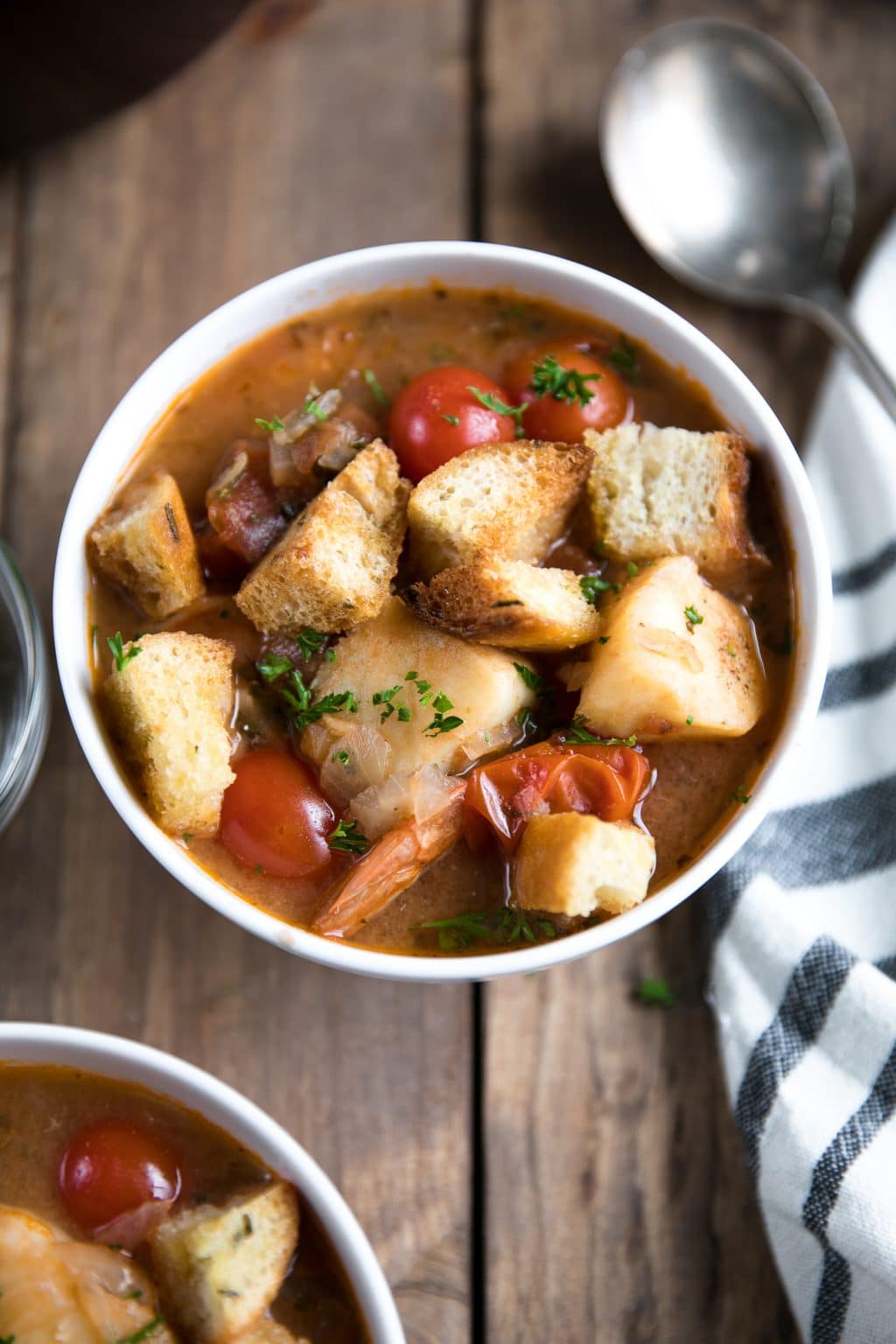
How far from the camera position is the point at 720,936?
2592mm

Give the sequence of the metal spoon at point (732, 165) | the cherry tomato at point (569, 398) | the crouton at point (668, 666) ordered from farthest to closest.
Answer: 1. the metal spoon at point (732, 165)
2. the cherry tomato at point (569, 398)
3. the crouton at point (668, 666)

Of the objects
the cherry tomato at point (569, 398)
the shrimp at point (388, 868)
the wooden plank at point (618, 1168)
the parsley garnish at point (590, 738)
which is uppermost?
the cherry tomato at point (569, 398)

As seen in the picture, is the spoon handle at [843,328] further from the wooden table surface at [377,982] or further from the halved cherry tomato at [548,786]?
the halved cherry tomato at [548,786]

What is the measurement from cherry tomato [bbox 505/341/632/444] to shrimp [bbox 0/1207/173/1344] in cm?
157

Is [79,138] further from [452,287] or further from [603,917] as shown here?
[603,917]

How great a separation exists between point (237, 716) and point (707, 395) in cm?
98

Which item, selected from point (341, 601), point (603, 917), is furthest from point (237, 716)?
point (603, 917)

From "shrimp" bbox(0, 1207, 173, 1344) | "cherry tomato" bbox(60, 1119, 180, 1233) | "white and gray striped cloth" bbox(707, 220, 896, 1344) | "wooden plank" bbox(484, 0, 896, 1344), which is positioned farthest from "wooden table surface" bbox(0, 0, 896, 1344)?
"shrimp" bbox(0, 1207, 173, 1344)

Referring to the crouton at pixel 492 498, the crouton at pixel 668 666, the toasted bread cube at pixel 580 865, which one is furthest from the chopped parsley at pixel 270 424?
the toasted bread cube at pixel 580 865

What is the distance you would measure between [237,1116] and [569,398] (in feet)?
4.39

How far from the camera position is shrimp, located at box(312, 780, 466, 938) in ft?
6.88

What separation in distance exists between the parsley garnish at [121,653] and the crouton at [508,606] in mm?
443

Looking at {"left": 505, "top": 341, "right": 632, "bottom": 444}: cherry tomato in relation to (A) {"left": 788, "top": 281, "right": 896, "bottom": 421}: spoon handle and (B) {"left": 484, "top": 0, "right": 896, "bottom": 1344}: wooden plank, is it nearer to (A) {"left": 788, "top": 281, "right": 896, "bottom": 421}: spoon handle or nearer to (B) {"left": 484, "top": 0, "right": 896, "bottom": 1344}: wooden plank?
(A) {"left": 788, "top": 281, "right": 896, "bottom": 421}: spoon handle

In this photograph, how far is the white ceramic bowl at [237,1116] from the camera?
7.20ft
